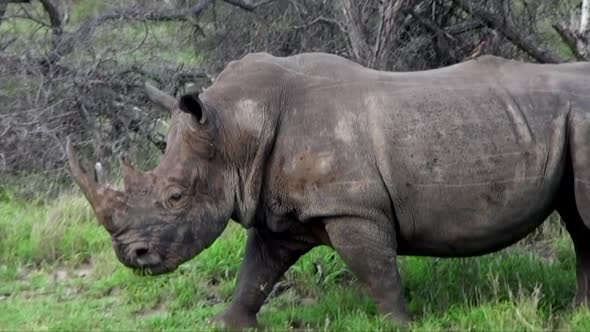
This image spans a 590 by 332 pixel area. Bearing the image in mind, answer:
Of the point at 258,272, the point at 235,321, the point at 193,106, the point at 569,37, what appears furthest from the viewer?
the point at 569,37

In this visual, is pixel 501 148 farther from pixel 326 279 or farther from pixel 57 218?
pixel 57 218

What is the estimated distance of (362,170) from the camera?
19.0 feet

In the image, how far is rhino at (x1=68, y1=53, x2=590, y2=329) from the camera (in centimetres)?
580

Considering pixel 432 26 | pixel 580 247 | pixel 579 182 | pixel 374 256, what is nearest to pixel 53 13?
pixel 432 26

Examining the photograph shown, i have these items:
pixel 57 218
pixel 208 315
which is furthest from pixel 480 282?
pixel 57 218

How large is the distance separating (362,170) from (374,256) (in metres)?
0.46

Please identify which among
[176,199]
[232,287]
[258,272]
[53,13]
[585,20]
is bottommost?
[232,287]

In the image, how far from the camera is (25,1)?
11805 mm

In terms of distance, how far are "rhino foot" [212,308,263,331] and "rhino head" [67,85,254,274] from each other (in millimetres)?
544

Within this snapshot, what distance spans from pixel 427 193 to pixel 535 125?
71 cm

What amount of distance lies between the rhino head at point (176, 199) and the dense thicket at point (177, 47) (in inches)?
113

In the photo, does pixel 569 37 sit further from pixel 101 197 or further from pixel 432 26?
pixel 101 197

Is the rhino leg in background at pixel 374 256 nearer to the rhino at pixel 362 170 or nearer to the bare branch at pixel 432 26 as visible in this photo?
the rhino at pixel 362 170

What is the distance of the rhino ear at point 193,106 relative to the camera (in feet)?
18.6
